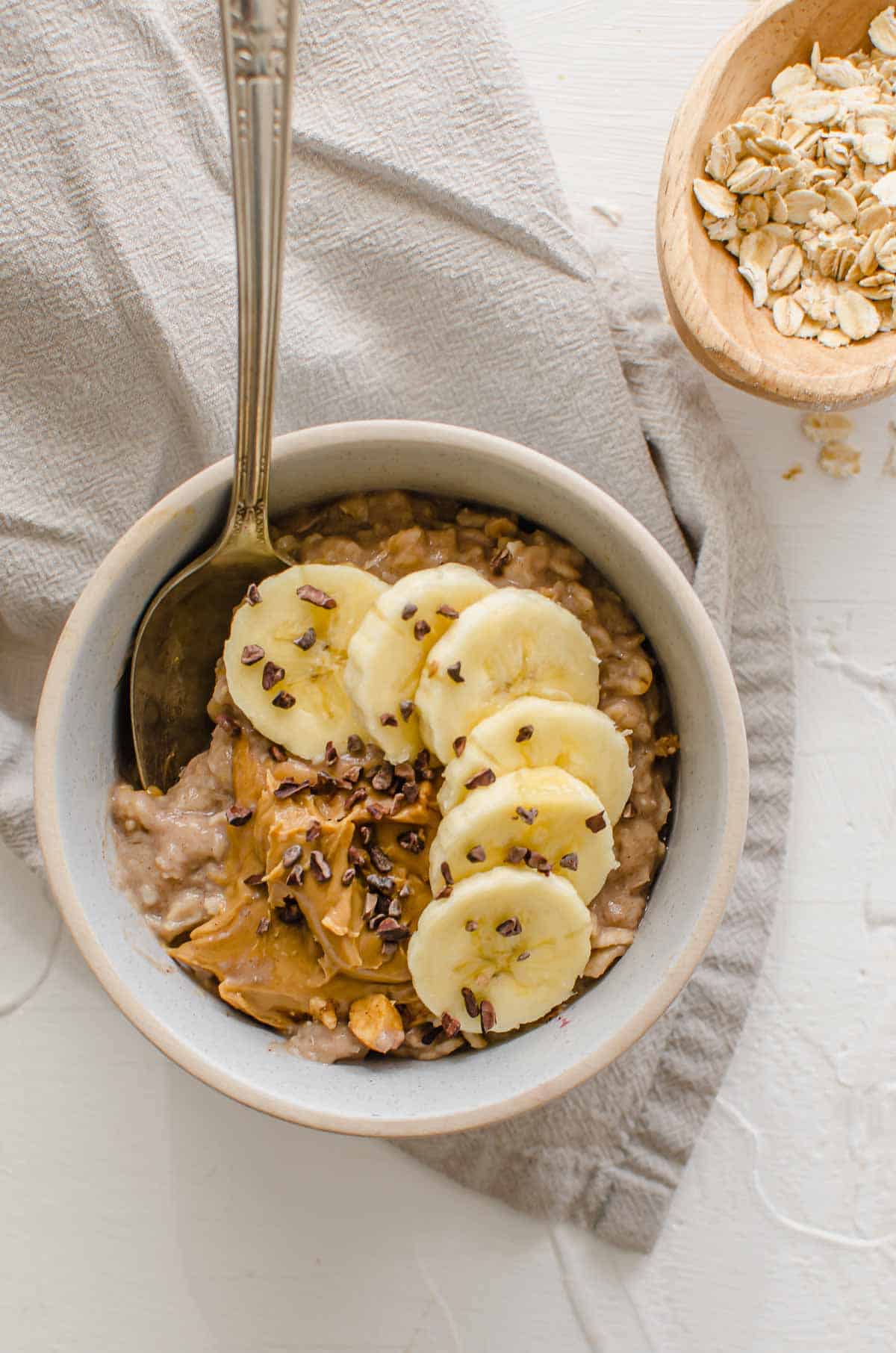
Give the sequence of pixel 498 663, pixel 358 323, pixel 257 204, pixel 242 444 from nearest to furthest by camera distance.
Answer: pixel 257 204 → pixel 242 444 → pixel 498 663 → pixel 358 323

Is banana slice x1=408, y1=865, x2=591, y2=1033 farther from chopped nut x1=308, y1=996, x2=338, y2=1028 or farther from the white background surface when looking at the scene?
the white background surface

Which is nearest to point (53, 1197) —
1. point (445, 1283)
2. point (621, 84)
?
point (445, 1283)

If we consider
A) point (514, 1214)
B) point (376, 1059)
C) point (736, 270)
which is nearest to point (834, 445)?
point (736, 270)

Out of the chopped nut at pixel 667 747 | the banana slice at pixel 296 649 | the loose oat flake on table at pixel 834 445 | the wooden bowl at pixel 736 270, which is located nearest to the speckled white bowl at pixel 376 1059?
the chopped nut at pixel 667 747

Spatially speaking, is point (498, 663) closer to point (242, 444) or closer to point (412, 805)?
point (412, 805)

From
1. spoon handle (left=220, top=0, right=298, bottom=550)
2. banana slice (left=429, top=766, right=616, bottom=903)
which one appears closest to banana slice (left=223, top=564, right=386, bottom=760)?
spoon handle (left=220, top=0, right=298, bottom=550)

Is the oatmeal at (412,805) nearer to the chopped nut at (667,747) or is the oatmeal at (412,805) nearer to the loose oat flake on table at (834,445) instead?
the chopped nut at (667,747)

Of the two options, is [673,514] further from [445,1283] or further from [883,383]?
[445,1283]
